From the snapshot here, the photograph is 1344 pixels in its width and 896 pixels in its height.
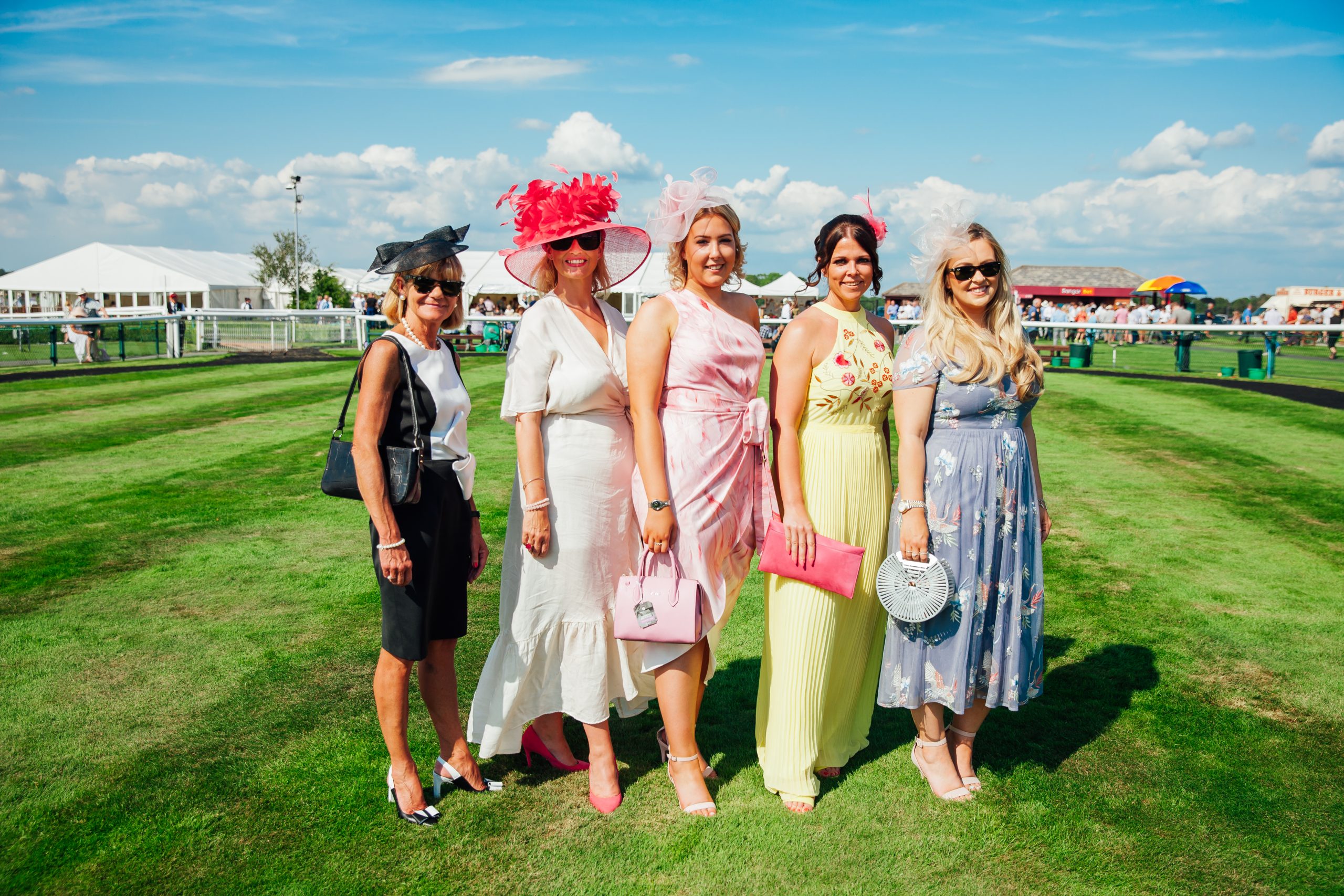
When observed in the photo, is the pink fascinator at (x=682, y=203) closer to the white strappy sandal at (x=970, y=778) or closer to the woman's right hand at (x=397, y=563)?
the woman's right hand at (x=397, y=563)

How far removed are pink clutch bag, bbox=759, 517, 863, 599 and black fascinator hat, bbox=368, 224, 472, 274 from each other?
147 centimetres

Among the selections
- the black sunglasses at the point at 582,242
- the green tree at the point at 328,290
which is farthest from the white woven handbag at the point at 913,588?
the green tree at the point at 328,290

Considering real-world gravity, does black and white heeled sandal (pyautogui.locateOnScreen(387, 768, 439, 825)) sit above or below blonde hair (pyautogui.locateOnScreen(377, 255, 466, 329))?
below

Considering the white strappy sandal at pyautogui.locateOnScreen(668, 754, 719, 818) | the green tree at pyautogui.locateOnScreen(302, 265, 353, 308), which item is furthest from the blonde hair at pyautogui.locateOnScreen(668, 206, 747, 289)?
the green tree at pyautogui.locateOnScreen(302, 265, 353, 308)

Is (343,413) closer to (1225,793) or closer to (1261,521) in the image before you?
(1225,793)

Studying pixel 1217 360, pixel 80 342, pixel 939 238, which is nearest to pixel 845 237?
pixel 939 238

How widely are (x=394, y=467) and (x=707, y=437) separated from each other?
1030 mm

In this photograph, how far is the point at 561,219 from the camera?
10.4ft

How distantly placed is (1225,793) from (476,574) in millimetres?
2870

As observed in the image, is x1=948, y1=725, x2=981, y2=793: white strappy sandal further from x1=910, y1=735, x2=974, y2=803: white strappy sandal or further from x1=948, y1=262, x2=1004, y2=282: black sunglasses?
x1=948, y1=262, x2=1004, y2=282: black sunglasses

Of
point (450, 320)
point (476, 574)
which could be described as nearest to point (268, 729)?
point (476, 574)

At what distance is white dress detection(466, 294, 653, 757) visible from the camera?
10.1 ft

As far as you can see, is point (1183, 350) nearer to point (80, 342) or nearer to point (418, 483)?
point (418, 483)

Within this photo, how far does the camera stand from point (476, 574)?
10.7ft
